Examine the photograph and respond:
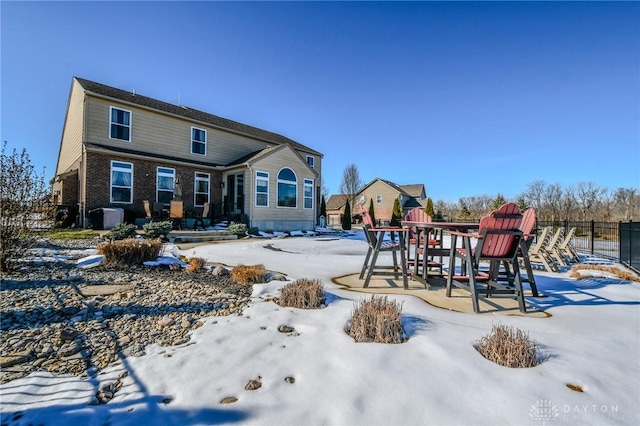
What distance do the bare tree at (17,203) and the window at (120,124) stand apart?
347 inches

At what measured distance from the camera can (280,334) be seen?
8.02ft

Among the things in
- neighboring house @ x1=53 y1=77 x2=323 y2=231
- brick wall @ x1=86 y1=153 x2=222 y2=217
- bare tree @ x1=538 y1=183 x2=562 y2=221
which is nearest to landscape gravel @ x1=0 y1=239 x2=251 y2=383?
brick wall @ x1=86 y1=153 x2=222 y2=217

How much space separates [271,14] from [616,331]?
1059cm

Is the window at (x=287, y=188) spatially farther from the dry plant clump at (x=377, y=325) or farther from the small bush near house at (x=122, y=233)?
the dry plant clump at (x=377, y=325)

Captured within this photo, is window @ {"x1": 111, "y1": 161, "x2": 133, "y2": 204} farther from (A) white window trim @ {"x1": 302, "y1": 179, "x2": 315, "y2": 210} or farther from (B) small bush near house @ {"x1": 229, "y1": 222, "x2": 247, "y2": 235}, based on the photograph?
(A) white window trim @ {"x1": 302, "y1": 179, "x2": 315, "y2": 210}

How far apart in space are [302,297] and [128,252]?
3.99 meters

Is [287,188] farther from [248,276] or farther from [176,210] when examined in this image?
[248,276]

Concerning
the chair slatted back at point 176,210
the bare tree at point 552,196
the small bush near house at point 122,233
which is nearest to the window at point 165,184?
the chair slatted back at point 176,210

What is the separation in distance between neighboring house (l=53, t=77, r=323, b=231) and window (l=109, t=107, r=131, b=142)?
39 mm

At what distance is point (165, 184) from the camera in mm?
13375

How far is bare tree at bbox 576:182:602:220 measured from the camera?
1099 inches

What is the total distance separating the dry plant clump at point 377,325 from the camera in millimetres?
2287

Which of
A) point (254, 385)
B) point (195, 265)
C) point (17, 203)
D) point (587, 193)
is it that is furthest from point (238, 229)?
point (587, 193)

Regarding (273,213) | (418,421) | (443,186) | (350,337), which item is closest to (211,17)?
(273,213)
